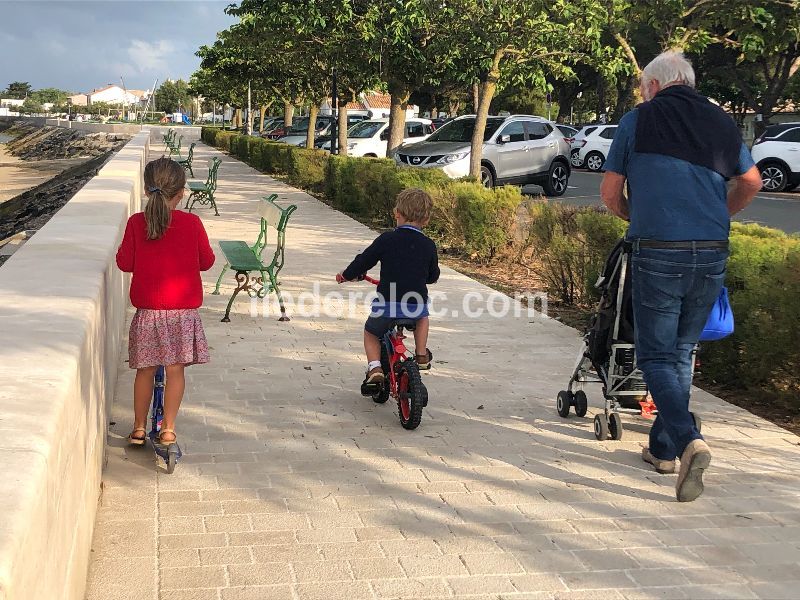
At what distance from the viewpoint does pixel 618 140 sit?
4.44 metres

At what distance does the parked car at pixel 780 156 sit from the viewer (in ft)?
74.0

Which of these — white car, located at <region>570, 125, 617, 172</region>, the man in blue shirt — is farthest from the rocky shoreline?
white car, located at <region>570, 125, 617, 172</region>

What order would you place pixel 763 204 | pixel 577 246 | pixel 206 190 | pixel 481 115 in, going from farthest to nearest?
pixel 763 204 → pixel 481 115 → pixel 206 190 → pixel 577 246

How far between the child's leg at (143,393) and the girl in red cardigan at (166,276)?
0.03 m

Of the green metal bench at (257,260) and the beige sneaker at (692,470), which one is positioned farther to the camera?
the green metal bench at (257,260)

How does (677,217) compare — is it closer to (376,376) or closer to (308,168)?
(376,376)

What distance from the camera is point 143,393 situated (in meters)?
4.78

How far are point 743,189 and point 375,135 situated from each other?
24968 millimetres

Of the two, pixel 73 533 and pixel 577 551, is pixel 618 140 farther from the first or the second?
pixel 73 533

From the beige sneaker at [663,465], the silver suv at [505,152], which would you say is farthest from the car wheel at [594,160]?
the beige sneaker at [663,465]

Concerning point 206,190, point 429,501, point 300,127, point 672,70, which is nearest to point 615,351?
point 429,501

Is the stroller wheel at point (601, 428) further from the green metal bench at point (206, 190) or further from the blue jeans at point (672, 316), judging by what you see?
the green metal bench at point (206, 190)

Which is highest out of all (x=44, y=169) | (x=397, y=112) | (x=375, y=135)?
(x=397, y=112)

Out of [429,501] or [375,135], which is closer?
[429,501]
